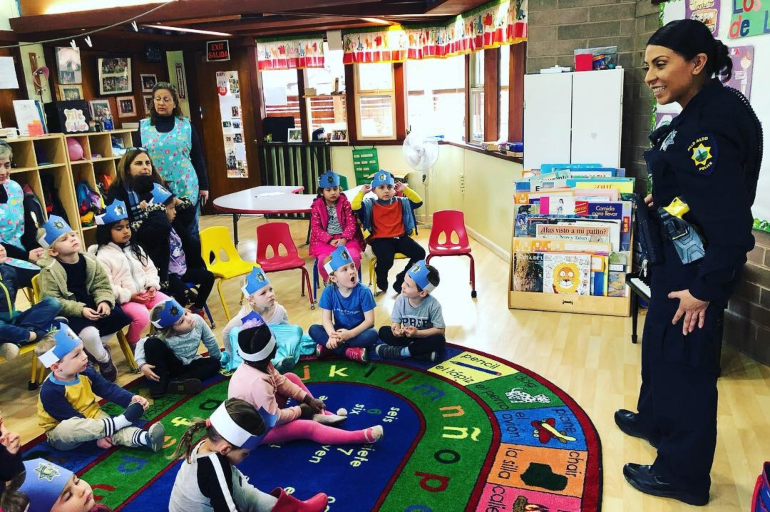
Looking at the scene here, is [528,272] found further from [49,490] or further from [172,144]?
[49,490]

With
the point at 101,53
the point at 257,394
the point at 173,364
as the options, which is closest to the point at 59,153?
the point at 101,53

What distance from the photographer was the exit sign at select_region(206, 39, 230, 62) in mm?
8289

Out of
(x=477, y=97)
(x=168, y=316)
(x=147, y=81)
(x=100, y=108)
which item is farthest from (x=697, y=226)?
(x=147, y=81)

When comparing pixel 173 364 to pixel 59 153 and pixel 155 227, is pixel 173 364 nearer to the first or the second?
pixel 155 227

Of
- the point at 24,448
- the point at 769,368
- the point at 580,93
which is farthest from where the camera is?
the point at 580,93

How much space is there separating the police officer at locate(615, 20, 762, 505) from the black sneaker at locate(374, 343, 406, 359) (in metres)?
1.63

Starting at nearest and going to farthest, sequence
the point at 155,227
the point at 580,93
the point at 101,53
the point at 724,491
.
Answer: the point at 724,491, the point at 155,227, the point at 580,93, the point at 101,53

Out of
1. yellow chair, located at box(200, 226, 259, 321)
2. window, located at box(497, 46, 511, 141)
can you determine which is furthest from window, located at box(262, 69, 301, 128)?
yellow chair, located at box(200, 226, 259, 321)

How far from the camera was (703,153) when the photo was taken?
6.59ft

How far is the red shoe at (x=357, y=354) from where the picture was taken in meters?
3.74

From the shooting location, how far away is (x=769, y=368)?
347 cm

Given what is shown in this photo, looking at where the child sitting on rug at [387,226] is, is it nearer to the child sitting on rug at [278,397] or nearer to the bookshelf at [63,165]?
the child sitting on rug at [278,397]

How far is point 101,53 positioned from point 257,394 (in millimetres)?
6511

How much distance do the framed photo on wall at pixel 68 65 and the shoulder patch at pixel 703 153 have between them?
22.9 ft
